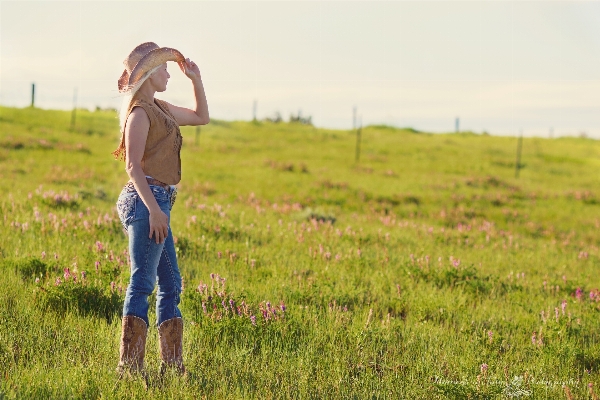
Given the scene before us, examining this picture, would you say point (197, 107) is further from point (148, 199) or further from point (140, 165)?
point (148, 199)

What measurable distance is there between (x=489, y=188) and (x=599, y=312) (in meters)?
21.5

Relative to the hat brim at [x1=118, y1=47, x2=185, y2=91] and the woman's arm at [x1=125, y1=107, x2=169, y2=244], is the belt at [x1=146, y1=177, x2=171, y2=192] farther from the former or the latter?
the hat brim at [x1=118, y1=47, x2=185, y2=91]

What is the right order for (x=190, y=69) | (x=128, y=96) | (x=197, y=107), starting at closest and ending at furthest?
(x=128, y=96)
(x=190, y=69)
(x=197, y=107)

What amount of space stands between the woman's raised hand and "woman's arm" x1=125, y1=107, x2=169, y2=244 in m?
0.75

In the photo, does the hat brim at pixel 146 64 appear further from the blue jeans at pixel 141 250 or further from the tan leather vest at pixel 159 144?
the blue jeans at pixel 141 250

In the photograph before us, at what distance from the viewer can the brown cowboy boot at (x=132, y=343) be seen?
14.4 ft

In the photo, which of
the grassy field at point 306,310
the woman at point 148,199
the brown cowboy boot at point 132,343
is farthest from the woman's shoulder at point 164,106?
the grassy field at point 306,310

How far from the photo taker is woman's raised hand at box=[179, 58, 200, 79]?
485 cm

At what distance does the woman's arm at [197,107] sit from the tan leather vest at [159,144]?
39cm

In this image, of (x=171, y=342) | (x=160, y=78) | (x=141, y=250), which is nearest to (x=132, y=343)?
(x=171, y=342)

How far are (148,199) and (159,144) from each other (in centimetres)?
47

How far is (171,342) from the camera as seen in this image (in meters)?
4.66

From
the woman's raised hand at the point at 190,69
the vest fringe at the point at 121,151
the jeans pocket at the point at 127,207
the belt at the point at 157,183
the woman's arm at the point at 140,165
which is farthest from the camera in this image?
the woman's raised hand at the point at 190,69

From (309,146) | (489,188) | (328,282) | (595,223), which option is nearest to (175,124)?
(328,282)
